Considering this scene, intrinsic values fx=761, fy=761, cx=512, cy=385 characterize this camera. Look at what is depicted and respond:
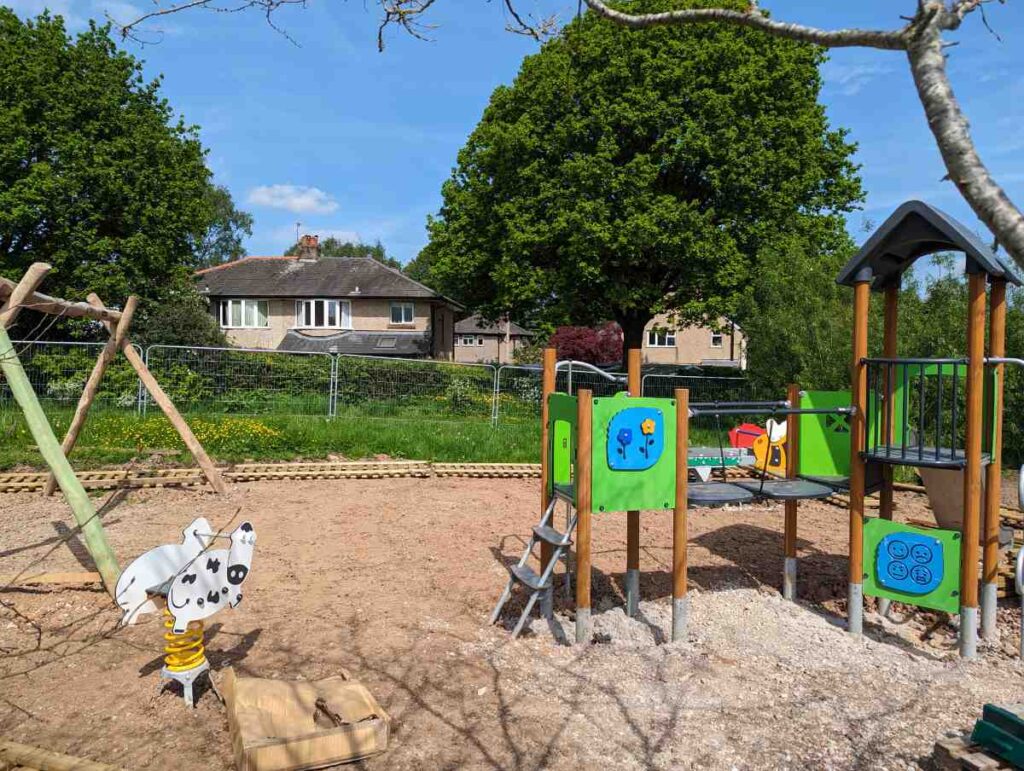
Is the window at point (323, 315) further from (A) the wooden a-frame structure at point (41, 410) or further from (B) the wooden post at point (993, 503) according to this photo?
(B) the wooden post at point (993, 503)

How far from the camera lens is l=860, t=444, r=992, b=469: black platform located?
16.4 feet

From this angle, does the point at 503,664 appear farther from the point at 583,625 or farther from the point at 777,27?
the point at 777,27

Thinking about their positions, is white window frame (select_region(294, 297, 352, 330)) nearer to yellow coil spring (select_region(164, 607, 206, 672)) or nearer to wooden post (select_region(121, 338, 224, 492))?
wooden post (select_region(121, 338, 224, 492))

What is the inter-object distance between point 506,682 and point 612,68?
18815mm

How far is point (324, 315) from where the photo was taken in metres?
35.8

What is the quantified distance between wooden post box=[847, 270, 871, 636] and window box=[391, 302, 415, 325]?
3131 centimetres

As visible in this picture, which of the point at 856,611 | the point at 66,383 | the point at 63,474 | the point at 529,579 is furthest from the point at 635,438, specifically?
the point at 66,383

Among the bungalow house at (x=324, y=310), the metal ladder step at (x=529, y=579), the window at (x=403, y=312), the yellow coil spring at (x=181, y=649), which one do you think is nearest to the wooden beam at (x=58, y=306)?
the yellow coil spring at (x=181, y=649)

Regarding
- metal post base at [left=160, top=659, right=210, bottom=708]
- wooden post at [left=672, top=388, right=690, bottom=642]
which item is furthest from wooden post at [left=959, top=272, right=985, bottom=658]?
metal post base at [left=160, top=659, right=210, bottom=708]

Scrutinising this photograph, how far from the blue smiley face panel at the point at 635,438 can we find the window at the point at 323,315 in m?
32.0


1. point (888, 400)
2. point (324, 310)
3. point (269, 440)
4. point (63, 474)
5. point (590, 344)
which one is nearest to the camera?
point (63, 474)

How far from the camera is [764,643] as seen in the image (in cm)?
514

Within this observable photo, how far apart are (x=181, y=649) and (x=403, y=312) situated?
32.6 meters

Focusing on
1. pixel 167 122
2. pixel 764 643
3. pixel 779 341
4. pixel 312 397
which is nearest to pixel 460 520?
pixel 764 643
